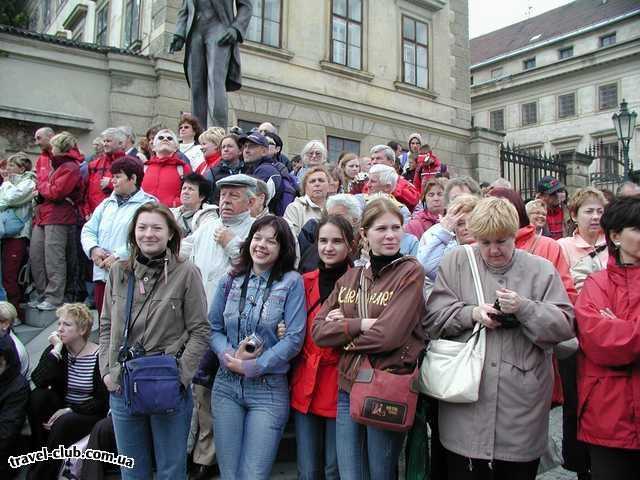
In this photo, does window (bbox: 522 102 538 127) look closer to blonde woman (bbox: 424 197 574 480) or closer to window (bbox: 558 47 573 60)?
window (bbox: 558 47 573 60)

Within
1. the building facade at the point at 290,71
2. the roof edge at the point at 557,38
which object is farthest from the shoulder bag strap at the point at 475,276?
the roof edge at the point at 557,38

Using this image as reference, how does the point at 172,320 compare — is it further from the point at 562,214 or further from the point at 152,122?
the point at 152,122

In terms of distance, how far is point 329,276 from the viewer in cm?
311

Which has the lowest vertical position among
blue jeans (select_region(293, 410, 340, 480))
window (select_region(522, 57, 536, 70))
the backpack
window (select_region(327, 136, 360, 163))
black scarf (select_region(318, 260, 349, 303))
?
blue jeans (select_region(293, 410, 340, 480))

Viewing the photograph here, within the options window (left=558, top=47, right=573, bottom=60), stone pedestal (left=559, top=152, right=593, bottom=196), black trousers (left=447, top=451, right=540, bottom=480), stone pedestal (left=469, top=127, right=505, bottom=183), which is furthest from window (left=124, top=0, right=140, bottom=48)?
window (left=558, top=47, right=573, bottom=60)

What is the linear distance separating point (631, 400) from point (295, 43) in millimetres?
14844

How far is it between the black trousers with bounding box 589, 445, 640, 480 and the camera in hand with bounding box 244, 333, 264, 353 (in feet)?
5.66

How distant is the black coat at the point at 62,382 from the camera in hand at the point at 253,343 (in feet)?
4.69

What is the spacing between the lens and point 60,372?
3680 mm

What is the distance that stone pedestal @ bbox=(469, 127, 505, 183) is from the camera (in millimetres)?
18875

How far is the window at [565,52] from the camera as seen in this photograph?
35716 millimetres

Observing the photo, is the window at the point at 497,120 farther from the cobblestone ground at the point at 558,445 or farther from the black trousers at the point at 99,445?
the black trousers at the point at 99,445

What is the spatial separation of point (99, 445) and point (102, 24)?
56.5 feet

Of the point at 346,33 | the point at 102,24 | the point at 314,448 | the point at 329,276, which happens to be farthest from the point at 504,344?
the point at 102,24
